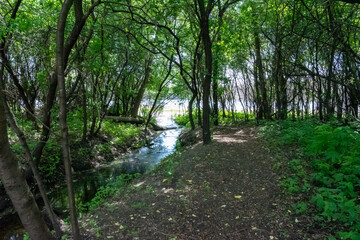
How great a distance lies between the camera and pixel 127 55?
1138 cm

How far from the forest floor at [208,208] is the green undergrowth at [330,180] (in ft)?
0.78

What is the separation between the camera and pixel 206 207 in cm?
398

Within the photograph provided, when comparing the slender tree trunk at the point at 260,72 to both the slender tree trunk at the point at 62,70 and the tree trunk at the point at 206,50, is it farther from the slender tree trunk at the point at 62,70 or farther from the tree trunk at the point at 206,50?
the slender tree trunk at the point at 62,70

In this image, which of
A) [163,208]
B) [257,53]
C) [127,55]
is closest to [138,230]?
[163,208]

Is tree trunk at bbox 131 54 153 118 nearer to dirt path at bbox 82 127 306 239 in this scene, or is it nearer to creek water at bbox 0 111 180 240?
creek water at bbox 0 111 180 240

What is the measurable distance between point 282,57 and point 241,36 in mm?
2613

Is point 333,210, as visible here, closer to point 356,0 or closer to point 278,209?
point 278,209

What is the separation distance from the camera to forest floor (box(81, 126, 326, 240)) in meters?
3.31

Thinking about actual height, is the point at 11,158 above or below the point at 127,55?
below

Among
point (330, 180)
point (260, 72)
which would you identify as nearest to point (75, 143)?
point (260, 72)

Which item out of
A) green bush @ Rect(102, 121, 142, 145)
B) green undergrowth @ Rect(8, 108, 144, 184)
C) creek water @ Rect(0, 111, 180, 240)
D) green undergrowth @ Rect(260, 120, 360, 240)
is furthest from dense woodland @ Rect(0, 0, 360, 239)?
green undergrowth @ Rect(260, 120, 360, 240)

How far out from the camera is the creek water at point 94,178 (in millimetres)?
5258

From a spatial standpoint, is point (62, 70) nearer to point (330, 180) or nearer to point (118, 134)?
point (330, 180)

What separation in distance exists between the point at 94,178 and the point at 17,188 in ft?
21.9
